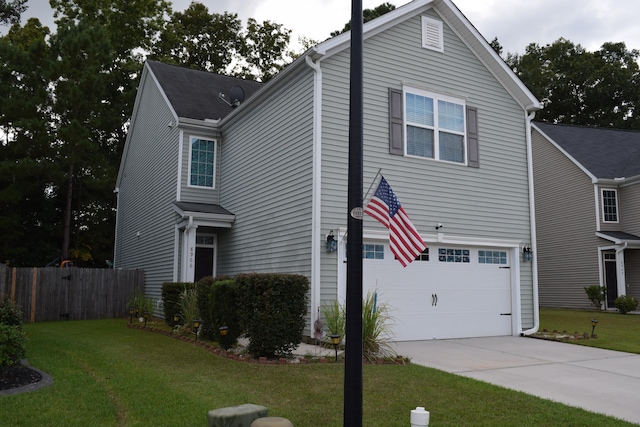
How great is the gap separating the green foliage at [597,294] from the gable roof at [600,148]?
166 inches

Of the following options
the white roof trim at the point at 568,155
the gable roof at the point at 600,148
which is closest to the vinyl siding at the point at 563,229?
the white roof trim at the point at 568,155

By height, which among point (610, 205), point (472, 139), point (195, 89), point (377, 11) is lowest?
point (610, 205)

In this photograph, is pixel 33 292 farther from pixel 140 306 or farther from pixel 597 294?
pixel 597 294

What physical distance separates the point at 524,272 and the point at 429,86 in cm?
489

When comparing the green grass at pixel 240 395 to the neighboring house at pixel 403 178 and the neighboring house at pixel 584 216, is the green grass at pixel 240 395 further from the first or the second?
the neighboring house at pixel 584 216

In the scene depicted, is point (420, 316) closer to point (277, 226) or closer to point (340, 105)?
point (277, 226)

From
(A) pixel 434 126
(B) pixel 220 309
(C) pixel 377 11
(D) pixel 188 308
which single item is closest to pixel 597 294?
(A) pixel 434 126

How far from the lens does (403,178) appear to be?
11.4 m

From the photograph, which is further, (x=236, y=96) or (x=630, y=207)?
(x=630, y=207)

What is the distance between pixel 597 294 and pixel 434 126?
37.3 feet

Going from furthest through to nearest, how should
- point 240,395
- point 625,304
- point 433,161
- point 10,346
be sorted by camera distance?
point 625,304 → point 433,161 → point 10,346 → point 240,395

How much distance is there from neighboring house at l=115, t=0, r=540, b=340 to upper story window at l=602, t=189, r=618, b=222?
31.2 ft

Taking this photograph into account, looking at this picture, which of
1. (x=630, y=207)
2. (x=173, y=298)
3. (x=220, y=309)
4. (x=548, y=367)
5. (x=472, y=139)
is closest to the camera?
(x=548, y=367)

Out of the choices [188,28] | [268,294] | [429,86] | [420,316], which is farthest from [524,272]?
[188,28]
